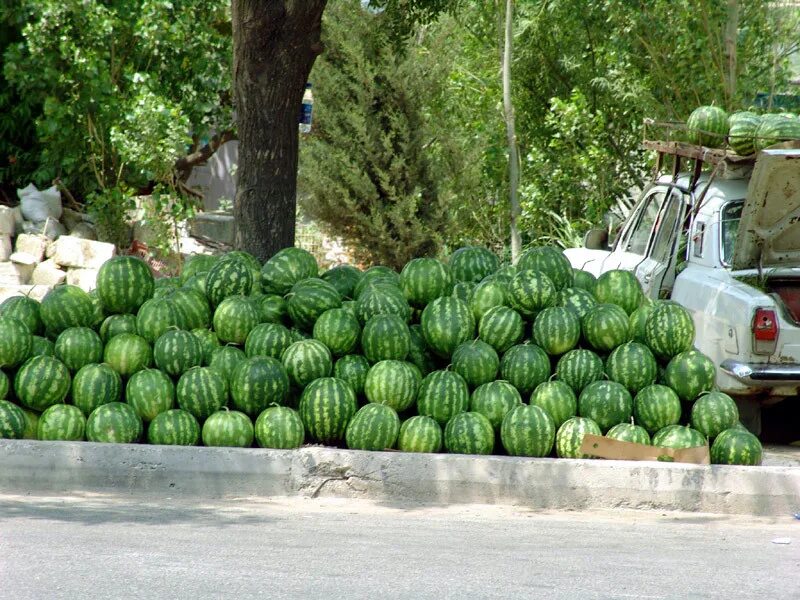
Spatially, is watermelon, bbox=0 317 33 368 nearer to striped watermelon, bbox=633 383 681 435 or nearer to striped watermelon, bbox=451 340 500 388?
striped watermelon, bbox=451 340 500 388

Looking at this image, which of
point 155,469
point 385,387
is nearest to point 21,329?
point 155,469

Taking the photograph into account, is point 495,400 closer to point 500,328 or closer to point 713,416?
point 500,328

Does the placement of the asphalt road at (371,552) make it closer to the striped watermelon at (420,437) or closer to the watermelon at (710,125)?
the striped watermelon at (420,437)

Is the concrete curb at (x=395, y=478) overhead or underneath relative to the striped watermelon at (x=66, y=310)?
underneath

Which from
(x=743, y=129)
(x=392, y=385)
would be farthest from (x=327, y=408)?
(x=743, y=129)

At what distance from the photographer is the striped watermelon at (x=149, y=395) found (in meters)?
7.01

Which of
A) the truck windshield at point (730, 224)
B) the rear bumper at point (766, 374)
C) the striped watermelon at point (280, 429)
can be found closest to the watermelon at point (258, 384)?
the striped watermelon at point (280, 429)

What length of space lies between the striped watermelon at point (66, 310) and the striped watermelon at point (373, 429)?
78.5 inches

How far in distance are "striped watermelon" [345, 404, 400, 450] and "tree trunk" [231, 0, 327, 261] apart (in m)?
2.73

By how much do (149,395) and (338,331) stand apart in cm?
124

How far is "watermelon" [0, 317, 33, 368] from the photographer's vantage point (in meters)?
7.09

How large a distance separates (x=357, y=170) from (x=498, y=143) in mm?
2840

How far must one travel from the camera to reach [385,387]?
699cm

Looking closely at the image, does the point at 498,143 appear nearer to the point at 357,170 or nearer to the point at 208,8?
the point at 357,170
